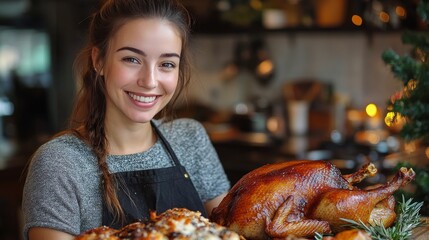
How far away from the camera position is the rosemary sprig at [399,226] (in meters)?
1.34

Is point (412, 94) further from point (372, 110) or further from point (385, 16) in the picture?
point (372, 110)

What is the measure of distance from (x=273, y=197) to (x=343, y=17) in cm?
393

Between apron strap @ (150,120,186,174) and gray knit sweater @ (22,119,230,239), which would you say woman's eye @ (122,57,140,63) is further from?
apron strap @ (150,120,186,174)

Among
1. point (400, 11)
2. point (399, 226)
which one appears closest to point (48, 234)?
point (399, 226)

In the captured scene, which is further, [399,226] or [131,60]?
[131,60]

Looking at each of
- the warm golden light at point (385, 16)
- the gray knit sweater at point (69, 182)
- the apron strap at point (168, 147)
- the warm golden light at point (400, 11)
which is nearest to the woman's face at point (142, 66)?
the gray knit sweater at point (69, 182)

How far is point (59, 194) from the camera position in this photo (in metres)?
1.71

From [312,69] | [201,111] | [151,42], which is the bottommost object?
[201,111]

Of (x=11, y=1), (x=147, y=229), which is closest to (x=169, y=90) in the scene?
(x=147, y=229)

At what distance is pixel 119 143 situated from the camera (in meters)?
1.92

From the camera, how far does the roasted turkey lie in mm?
1354

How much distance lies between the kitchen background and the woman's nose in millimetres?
2786

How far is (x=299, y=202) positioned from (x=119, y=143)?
0.69 metres

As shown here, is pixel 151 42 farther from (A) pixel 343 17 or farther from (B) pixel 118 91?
(A) pixel 343 17
